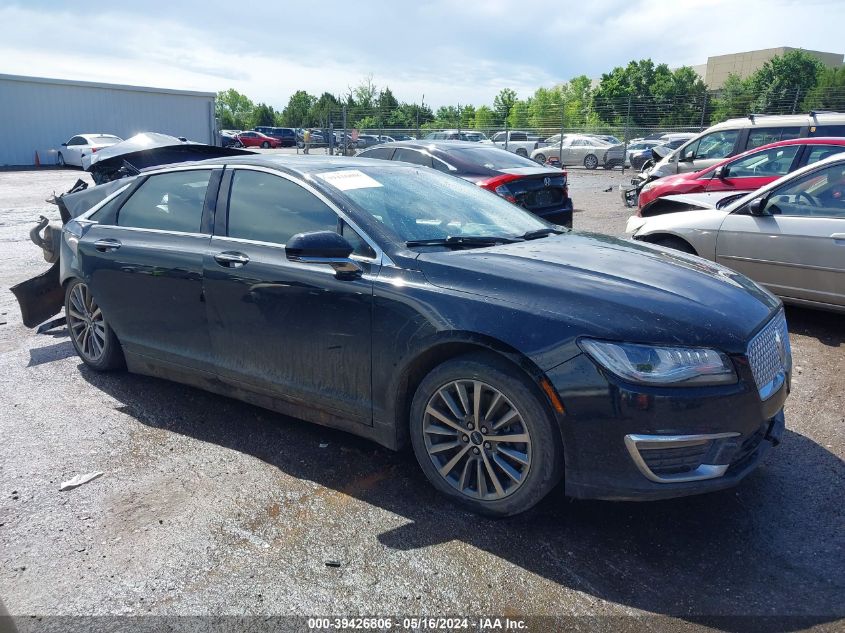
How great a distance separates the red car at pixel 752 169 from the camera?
8414 millimetres

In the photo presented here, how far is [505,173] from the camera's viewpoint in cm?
877

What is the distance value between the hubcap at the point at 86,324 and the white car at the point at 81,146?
27288mm

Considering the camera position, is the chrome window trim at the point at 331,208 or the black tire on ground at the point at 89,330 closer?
the chrome window trim at the point at 331,208

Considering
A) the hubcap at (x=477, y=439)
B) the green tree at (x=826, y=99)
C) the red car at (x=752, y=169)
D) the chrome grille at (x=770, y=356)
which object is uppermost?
the green tree at (x=826, y=99)

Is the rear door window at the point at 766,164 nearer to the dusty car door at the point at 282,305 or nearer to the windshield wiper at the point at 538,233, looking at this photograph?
the windshield wiper at the point at 538,233

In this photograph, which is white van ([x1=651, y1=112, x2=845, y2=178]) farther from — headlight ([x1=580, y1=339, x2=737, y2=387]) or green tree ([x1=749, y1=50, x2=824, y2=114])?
green tree ([x1=749, y1=50, x2=824, y2=114])

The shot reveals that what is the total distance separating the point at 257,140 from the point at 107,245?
52.0 meters

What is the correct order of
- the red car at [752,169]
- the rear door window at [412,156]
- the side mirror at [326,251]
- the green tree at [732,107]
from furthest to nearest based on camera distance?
the green tree at [732,107]
the rear door window at [412,156]
the red car at [752,169]
the side mirror at [326,251]

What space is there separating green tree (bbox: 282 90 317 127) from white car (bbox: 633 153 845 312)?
5623cm

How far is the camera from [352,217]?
3.49 metres

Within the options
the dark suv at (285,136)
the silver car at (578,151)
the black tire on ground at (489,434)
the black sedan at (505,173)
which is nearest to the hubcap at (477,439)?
the black tire on ground at (489,434)

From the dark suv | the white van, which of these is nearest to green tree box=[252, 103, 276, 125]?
the dark suv

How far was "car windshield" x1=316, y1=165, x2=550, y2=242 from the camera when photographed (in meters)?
3.60

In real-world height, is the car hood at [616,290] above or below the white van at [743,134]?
below
